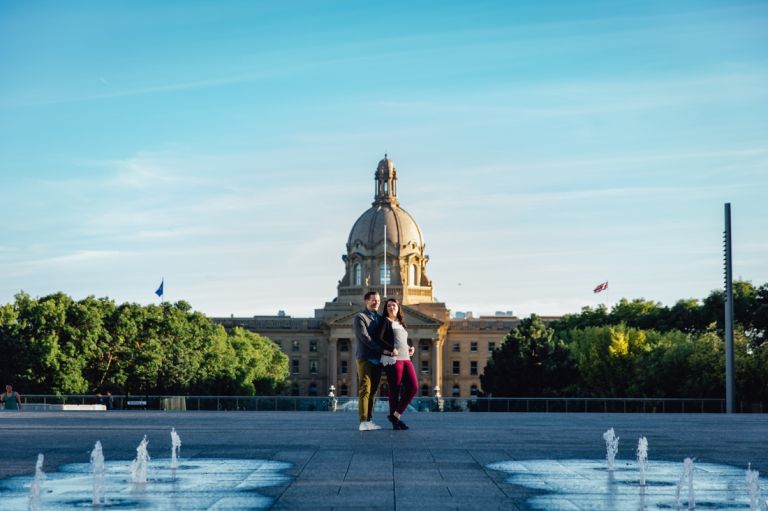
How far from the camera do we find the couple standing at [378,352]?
78.9 feet

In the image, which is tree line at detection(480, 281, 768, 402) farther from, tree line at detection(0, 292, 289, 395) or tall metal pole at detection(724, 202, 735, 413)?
tall metal pole at detection(724, 202, 735, 413)

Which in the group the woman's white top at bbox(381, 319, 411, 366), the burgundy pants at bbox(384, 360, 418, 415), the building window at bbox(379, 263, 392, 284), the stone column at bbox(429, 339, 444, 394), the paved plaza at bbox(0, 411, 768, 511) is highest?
the building window at bbox(379, 263, 392, 284)

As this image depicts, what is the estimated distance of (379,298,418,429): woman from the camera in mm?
24078

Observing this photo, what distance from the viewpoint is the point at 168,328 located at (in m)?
107

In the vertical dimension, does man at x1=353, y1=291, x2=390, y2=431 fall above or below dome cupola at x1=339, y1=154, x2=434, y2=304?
below


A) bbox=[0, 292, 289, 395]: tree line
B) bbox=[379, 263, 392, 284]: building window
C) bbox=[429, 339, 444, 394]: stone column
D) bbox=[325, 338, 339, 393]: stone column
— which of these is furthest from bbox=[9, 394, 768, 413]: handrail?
bbox=[379, 263, 392, 284]: building window

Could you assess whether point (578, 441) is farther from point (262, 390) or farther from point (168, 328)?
point (262, 390)

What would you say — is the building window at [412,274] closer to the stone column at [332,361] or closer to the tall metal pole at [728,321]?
the stone column at [332,361]

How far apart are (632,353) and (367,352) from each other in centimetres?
8781

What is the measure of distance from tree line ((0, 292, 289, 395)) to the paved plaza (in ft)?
206

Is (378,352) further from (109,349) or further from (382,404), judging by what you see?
(109,349)

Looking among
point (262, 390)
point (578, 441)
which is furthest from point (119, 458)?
point (262, 390)

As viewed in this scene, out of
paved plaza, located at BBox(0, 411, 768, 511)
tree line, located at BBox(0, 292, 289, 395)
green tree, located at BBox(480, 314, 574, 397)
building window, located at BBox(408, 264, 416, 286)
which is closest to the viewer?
paved plaza, located at BBox(0, 411, 768, 511)

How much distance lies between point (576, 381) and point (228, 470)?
98113mm
